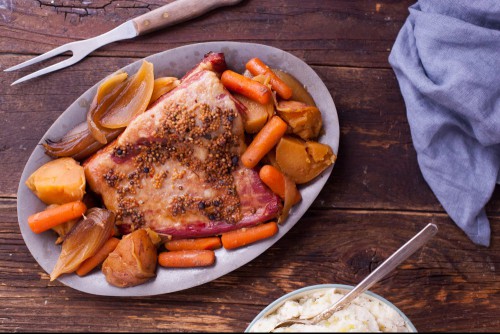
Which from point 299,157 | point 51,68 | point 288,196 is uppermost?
point 51,68

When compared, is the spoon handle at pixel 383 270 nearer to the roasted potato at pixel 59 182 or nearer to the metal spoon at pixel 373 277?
A: the metal spoon at pixel 373 277

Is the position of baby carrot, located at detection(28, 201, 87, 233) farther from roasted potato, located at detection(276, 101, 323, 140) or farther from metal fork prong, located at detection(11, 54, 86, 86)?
roasted potato, located at detection(276, 101, 323, 140)

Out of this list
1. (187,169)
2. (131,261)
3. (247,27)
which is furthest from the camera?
(247,27)

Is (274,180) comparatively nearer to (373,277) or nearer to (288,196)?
(288,196)

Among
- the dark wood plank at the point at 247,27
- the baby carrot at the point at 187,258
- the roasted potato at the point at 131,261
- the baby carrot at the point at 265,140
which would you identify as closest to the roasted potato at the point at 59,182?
the roasted potato at the point at 131,261

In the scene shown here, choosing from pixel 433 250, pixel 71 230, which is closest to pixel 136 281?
pixel 71 230

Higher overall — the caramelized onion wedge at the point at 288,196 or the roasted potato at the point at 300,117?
the roasted potato at the point at 300,117

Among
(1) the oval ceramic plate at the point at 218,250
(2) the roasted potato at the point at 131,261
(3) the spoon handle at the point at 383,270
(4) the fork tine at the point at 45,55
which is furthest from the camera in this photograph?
(4) the fork tine at the point at 45,55

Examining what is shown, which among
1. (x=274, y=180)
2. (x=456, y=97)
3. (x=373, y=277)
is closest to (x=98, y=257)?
(x=274, y=180)
